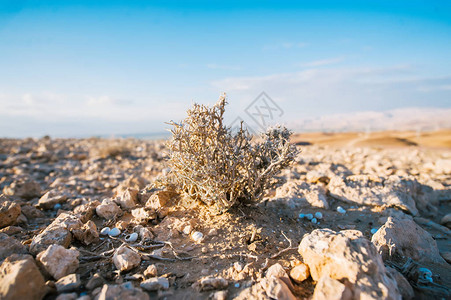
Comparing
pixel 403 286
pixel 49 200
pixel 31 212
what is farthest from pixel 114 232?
pixel 403 286

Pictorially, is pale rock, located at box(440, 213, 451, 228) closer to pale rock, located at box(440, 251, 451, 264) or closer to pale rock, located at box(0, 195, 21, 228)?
pale rock, located at box(440, 251, 451, 264)

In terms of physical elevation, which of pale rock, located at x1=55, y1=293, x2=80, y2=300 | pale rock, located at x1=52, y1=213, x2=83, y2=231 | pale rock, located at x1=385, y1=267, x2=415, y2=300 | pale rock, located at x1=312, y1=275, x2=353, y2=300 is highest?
pale rock, located at x1=52, y1=213, x2=83, y2=231

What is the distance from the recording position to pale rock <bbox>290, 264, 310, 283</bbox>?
209 cm

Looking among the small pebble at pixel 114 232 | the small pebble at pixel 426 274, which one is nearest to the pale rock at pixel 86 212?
the small pebble at pixel 114 232

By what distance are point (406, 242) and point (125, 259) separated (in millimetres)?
3065

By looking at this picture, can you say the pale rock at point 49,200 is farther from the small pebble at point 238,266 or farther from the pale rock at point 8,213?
the small pebble at point 238,266

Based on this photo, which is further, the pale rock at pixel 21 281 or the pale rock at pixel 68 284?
the pale rock at pixel 68 284

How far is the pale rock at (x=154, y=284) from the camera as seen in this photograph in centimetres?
197

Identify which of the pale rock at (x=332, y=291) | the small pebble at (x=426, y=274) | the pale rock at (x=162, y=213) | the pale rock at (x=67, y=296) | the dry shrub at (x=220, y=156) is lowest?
the small pebble at (x=426, y=274)

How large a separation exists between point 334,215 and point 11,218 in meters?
4.60

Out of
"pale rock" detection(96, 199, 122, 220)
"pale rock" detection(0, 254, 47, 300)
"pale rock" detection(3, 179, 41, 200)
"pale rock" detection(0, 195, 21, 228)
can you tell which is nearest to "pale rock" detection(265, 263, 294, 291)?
"pale rock" detection(0, 254, 47, 300)

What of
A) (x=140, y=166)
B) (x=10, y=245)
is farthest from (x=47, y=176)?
(x=10, y=245)

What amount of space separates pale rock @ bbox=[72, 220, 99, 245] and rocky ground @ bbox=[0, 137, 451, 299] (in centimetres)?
1

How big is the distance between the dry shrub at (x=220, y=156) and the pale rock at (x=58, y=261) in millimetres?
1311
